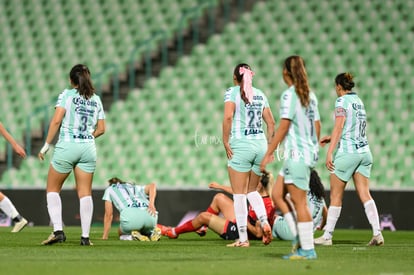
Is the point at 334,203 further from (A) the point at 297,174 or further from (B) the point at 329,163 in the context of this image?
(A) the point at 297,174

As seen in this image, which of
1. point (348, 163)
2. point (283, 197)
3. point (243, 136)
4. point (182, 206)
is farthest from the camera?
point (182, 206)

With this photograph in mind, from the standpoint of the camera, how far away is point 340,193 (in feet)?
37.1

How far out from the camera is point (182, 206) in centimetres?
1700

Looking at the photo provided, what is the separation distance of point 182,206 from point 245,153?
6628 millimetres

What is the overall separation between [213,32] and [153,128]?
3.52 m

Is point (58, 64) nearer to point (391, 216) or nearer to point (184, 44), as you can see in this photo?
point (184, 44)

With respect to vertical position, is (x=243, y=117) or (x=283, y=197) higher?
(x=243, y=117)

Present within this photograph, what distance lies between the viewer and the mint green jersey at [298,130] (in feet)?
28.4

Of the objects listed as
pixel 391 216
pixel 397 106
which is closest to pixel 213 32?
pixel 397 106

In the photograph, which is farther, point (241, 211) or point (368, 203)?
point (368, 203)

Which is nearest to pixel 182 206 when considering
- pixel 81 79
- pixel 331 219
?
pixel 331 219

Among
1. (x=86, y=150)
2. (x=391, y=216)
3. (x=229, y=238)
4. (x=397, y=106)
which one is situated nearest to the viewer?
(x=86, y=150)

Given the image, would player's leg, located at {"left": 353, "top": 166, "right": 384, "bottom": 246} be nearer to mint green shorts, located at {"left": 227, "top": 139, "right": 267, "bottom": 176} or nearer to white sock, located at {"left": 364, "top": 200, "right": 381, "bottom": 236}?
white sock, located at {"left": 364, "top": 200, "right": 381, "bottom": 236}

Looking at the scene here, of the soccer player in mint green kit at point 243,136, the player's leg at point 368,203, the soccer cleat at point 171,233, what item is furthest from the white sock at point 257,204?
the soccer cleat at point 171,233
